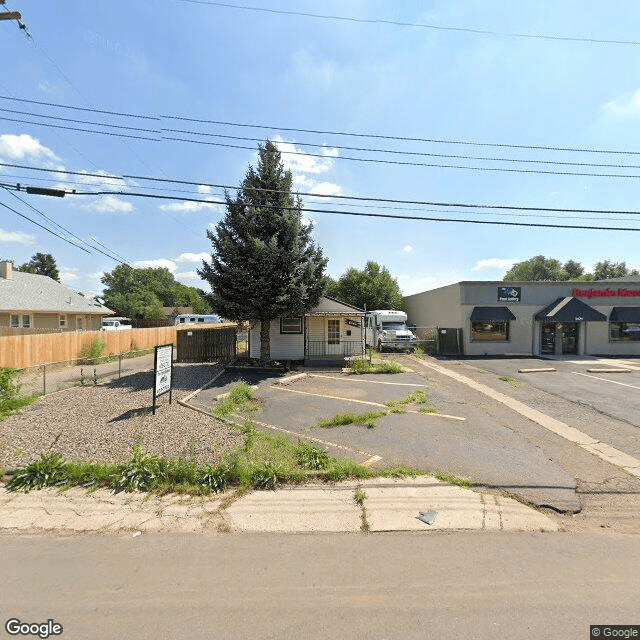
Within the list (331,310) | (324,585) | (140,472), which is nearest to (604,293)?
(331,310)

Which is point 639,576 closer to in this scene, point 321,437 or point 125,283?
point 321,437

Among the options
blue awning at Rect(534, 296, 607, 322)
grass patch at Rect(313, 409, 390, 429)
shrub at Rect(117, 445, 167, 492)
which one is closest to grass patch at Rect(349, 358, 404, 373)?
grass patch at Rect(313, 409, 390, 429)

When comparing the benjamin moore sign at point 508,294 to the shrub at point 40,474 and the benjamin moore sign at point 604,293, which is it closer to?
the benjamin moore sign at point 604,293

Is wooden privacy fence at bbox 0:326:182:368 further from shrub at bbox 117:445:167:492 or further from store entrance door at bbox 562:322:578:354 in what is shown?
store entrance door at bbox 562:322:578:354

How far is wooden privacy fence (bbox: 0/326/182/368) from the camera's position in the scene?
15084 mm

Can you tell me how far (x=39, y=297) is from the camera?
1057 inches

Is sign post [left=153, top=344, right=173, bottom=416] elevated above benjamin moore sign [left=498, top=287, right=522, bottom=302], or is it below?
below

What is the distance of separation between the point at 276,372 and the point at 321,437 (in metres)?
8.57

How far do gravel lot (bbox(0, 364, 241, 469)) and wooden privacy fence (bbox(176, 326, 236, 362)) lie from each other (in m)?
7.86

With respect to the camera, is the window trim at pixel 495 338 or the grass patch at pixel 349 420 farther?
the window trim at pixel 495 338

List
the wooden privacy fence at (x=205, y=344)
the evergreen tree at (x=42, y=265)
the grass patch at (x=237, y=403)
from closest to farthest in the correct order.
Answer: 1. the grass patch at (x=237, y=403)
2. the wooden privacy fence at (x=205, y=344)
3. the evergreen tree at (x=42, y=265)

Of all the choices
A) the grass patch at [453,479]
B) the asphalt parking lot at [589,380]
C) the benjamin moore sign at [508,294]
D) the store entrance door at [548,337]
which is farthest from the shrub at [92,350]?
the store entrance door at [548,337]

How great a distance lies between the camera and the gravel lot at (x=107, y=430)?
6.25 meters

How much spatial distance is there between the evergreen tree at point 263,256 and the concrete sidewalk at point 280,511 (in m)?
10.5
